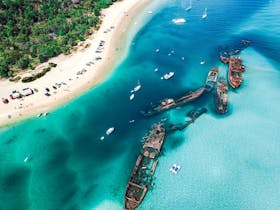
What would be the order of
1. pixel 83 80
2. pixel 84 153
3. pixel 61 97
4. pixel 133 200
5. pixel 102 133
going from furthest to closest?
1. pixel 83 80
2. pixel 61 97
3. pixel 102 133
4. pixel 84 153
5. pixel 133 200

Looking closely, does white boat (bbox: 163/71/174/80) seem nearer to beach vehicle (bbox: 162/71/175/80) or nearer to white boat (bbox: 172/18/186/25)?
beach vehicle (bbox: 162/71/175/80)

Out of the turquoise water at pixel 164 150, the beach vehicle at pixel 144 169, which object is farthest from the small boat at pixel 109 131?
the beach vehicle at pixel 144 169

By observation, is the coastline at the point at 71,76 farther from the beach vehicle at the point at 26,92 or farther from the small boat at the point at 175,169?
the small boat at the point at 175,169

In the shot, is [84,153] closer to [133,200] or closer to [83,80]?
[133,200]

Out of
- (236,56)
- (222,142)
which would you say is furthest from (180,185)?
(236,56)

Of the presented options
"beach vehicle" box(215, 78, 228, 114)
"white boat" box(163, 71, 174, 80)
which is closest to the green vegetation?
"white boat" box(163, 71, 174, 80)

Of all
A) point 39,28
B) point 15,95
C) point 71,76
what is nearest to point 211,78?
point 71,76
